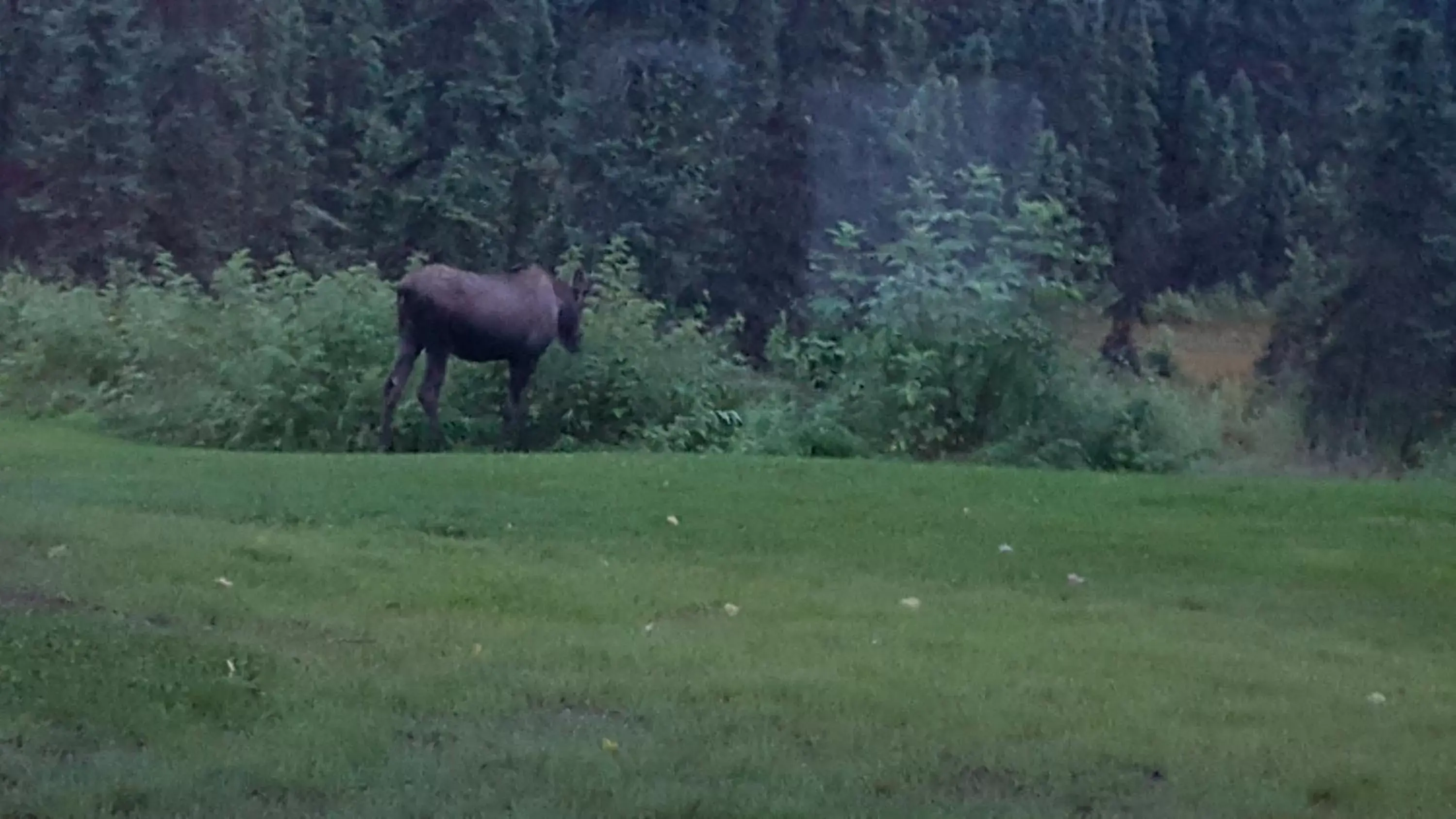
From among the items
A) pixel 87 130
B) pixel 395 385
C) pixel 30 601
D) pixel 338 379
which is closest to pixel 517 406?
pixel 395 385

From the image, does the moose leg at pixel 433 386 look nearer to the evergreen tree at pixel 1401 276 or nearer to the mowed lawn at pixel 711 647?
the mowed lawn at pixel 711 647

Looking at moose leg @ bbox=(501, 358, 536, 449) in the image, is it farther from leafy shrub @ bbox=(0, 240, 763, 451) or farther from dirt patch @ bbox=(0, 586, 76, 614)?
dirt patch @ bbox=(0, 586, 76, 614)

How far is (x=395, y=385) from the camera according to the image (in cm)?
1331

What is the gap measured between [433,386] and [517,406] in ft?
2.74

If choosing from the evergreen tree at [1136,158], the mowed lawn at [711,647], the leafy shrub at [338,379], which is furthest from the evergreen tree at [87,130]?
the mowed lawn at [711,647]

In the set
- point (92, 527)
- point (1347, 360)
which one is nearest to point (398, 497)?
point (92, 527)

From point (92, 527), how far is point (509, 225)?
13.5 meters

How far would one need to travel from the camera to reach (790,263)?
19.8m

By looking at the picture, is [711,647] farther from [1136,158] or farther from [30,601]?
[1136,158]

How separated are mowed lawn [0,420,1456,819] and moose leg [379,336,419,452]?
2.58 m

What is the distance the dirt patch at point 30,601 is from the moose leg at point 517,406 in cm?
710

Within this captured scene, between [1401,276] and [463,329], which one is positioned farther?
[1401,276]

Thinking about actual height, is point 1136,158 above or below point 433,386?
above

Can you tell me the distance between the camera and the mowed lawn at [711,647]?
481 centimetres
